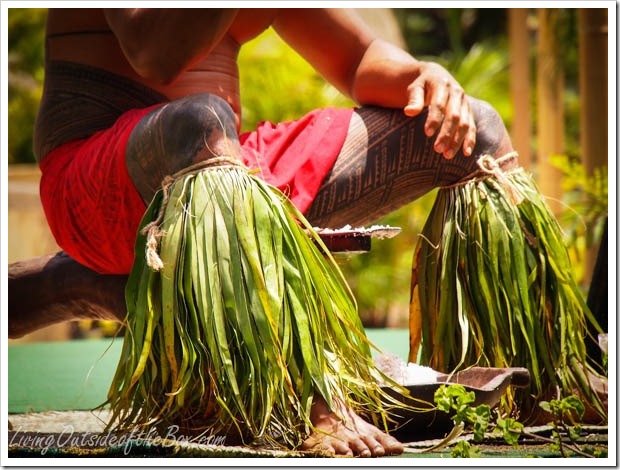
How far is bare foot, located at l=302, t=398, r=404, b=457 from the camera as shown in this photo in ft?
5.37

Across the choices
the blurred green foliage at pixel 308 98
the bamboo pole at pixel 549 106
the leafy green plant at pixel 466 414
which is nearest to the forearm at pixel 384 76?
the leafy green plant at pixel 466 414

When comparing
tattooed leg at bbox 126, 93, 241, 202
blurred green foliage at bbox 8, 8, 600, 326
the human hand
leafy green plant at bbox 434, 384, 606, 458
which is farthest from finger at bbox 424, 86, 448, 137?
blurred green foliage at bbox 8, 8, 600, 326

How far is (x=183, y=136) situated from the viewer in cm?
177

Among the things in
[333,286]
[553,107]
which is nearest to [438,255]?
[333,286]

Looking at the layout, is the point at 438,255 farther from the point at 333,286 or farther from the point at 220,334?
the point at 220,334

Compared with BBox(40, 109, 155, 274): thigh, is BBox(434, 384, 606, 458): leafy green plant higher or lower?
lower

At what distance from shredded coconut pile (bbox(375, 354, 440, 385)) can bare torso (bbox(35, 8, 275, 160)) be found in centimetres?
72

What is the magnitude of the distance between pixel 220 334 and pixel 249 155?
22.9 inches

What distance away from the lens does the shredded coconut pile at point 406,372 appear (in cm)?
202

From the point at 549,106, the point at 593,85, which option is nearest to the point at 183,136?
the point at 593,85

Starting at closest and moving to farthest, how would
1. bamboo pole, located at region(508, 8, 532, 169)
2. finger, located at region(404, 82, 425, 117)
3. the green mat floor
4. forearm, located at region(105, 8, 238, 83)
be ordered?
1. forearm, located at region(105, 8, 238, 83)
2. finger, located at region(404, 82, 425, 117)
3. the green mat floor
4. bamboo pole, located at region(508, 8, 532, 169)

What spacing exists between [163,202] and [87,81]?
22.0 inches

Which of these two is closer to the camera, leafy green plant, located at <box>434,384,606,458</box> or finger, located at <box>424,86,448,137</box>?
leafy green plant, located at <box>434,384,606,458</box>

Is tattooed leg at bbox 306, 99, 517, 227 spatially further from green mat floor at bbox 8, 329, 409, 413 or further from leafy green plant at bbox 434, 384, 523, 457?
green mat floor at bbox 8, 329, 409, 413
